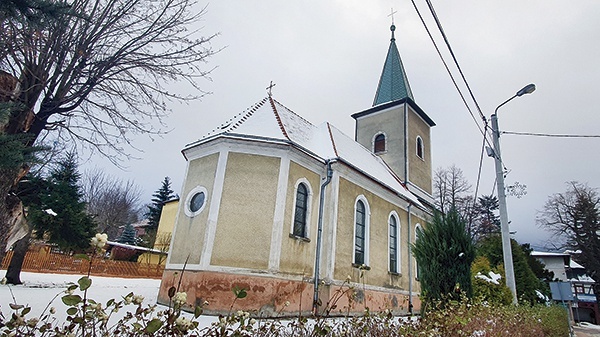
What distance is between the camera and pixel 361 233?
45.6 feet

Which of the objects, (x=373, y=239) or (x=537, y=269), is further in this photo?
(x=537, y=269)

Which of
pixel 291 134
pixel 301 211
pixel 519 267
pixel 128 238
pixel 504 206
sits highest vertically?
pixel 291 134

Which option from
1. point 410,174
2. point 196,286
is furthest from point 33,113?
point 410,174

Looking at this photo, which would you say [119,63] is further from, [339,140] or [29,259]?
[29,259]

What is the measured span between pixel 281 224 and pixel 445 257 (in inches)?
189

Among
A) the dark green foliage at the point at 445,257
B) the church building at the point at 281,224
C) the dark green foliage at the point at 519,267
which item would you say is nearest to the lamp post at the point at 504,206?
the dark green foliage at the point at 445,257

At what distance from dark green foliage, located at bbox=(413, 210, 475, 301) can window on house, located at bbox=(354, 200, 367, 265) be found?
4563 mm

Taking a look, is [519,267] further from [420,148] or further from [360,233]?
[360,233]

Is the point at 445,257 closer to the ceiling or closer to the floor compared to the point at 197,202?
closer to the floor

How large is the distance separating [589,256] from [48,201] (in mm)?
45231

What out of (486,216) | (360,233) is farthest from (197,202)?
(486,216)

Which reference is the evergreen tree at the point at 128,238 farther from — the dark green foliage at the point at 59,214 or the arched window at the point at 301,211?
the arched window at the point at 301,211

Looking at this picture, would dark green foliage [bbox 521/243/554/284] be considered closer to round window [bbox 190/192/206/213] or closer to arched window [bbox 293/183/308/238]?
arched window [bbox 293/183/308/238]

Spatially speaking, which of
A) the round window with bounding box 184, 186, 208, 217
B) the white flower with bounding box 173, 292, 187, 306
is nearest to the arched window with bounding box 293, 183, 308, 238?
the round window with bounding box 184, 186, 208, 217
